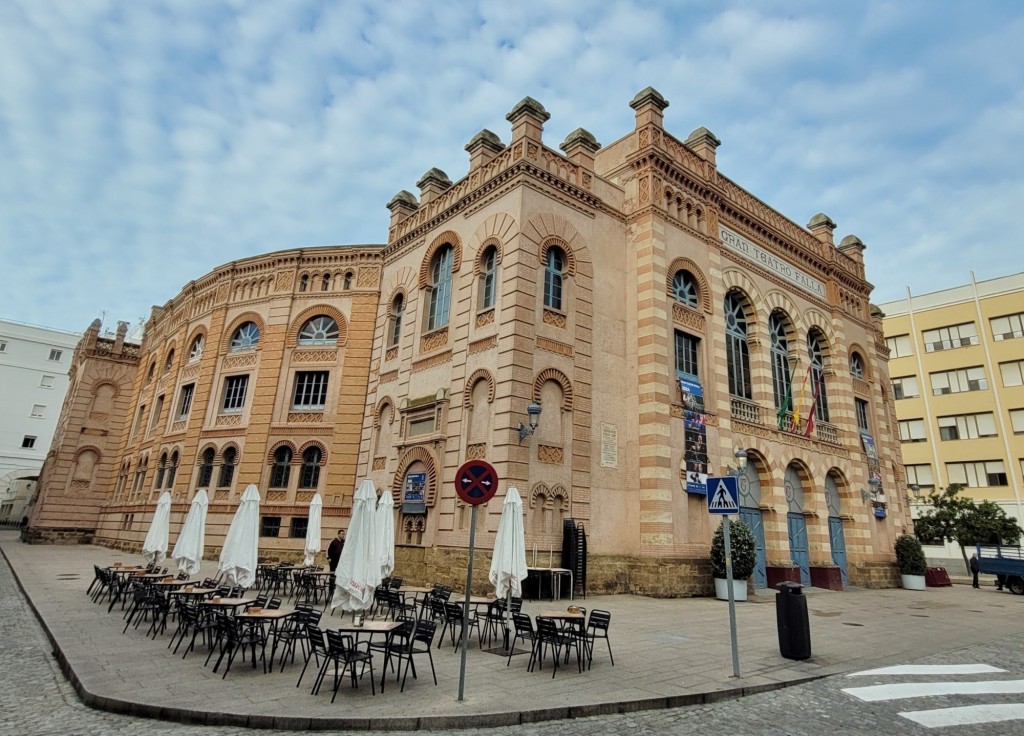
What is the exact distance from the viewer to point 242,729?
589 cm

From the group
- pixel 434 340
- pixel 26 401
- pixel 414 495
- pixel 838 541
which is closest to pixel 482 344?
pixel 434 340

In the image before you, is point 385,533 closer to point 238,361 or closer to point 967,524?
point 238,361

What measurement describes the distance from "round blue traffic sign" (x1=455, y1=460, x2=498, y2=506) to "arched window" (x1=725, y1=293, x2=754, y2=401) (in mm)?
16631

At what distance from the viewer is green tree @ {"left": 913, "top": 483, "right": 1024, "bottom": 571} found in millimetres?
30234

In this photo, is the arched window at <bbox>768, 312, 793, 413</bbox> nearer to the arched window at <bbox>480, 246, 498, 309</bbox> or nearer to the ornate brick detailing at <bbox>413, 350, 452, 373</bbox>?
the arched window at <bbox>480, 246, 498, 309</bbox>

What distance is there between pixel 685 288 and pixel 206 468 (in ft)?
73.4

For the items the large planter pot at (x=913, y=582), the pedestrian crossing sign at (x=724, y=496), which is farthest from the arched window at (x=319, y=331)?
the large planter pot at (x=913, y=582)

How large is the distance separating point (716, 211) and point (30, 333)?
63.2 m

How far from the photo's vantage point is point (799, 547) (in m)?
21.9

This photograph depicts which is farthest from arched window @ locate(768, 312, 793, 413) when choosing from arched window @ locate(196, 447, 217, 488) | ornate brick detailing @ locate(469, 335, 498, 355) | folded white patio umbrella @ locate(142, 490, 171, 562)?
arched window @ locate(196, 447, 217, 488)

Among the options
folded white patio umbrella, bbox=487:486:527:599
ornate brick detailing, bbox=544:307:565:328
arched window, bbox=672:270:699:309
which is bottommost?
folded white patio umbrella, bbox=487:486:527:599

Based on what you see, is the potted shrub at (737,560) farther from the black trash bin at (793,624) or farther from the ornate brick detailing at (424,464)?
the ornate brick detailing at (424,464)

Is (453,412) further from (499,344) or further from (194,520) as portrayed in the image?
(194,520)

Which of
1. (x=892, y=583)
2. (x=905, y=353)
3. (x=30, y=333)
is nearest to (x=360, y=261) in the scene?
(x=892, y=583)
